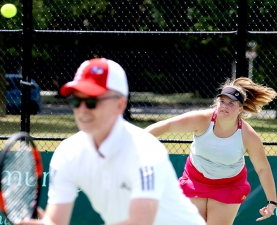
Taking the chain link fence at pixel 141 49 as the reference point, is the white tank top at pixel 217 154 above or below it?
above

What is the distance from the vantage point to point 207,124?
505cm

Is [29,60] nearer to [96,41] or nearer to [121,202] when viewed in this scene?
[121,202]

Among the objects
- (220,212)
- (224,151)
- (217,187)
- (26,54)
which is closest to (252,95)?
(224,151)

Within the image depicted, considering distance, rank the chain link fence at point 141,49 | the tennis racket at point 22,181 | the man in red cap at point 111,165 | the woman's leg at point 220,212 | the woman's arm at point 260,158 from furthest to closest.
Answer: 1. the chain link fence at point 141,49
2. the woman's leg at point 220,212
3. the woman's arm at point 260,158
4. the tennis racket at point 22,181
5. the man in red cap at point 111,165

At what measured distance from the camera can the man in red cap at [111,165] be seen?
2.61 m

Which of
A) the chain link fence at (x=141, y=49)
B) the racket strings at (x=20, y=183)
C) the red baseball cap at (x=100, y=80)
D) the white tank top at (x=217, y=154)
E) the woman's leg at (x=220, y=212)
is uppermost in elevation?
the red baseball cap at (x=100, y=80)

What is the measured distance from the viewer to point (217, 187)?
513 cm

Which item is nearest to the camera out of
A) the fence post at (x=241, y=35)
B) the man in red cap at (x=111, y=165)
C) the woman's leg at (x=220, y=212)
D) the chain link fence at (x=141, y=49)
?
the man in red cap at (x=111, y=165)

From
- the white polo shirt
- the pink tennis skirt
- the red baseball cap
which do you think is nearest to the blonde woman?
the pink tennis skirt

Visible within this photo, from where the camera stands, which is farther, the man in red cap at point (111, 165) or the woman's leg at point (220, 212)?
the woman's leg at point (220, 212)

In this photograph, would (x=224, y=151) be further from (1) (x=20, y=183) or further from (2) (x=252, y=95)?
(1) (x=20, y=183)

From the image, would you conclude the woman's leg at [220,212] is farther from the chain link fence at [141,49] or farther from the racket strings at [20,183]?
the chain link fence at [141,49]

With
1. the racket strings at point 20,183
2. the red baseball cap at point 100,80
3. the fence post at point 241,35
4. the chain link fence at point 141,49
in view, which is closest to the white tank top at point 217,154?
the fence post at point 241,35

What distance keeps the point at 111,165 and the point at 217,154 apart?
242cm
